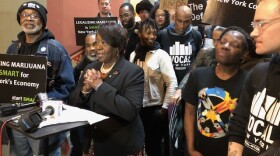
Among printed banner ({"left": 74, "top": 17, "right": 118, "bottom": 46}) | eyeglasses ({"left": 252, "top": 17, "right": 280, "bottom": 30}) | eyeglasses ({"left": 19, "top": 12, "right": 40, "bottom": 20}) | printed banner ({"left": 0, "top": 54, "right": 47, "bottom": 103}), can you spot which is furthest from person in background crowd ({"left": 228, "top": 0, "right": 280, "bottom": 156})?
printed banner ({"left": 74, "top": 17, "right": 118, "bottom": 46})

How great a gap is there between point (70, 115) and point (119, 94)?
391 mm

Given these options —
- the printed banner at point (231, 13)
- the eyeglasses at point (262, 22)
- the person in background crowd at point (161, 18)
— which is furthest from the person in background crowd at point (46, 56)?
the person in background crowd at point (161, 18)

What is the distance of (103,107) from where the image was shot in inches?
84.4

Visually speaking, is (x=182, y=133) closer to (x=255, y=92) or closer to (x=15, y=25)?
(x=255, y=92)

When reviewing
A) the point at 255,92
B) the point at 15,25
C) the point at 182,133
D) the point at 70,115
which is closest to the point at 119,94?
the point at 70,115

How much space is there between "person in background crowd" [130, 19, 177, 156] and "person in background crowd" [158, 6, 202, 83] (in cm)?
27

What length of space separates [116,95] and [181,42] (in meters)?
1.60

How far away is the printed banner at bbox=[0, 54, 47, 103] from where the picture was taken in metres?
2.31

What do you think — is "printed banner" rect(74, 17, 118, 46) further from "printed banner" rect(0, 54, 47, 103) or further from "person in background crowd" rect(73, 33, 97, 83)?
"printed banner" rect(0, 54, 47, 103)

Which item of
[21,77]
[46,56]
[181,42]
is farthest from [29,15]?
[181,42]

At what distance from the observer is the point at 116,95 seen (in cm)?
210

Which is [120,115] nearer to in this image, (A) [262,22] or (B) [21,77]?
(B) [21,77]

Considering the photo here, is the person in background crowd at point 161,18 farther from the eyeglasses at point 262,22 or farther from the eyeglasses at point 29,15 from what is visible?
the eyeglasses at point 262,22

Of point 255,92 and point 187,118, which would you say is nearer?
point 255,92
